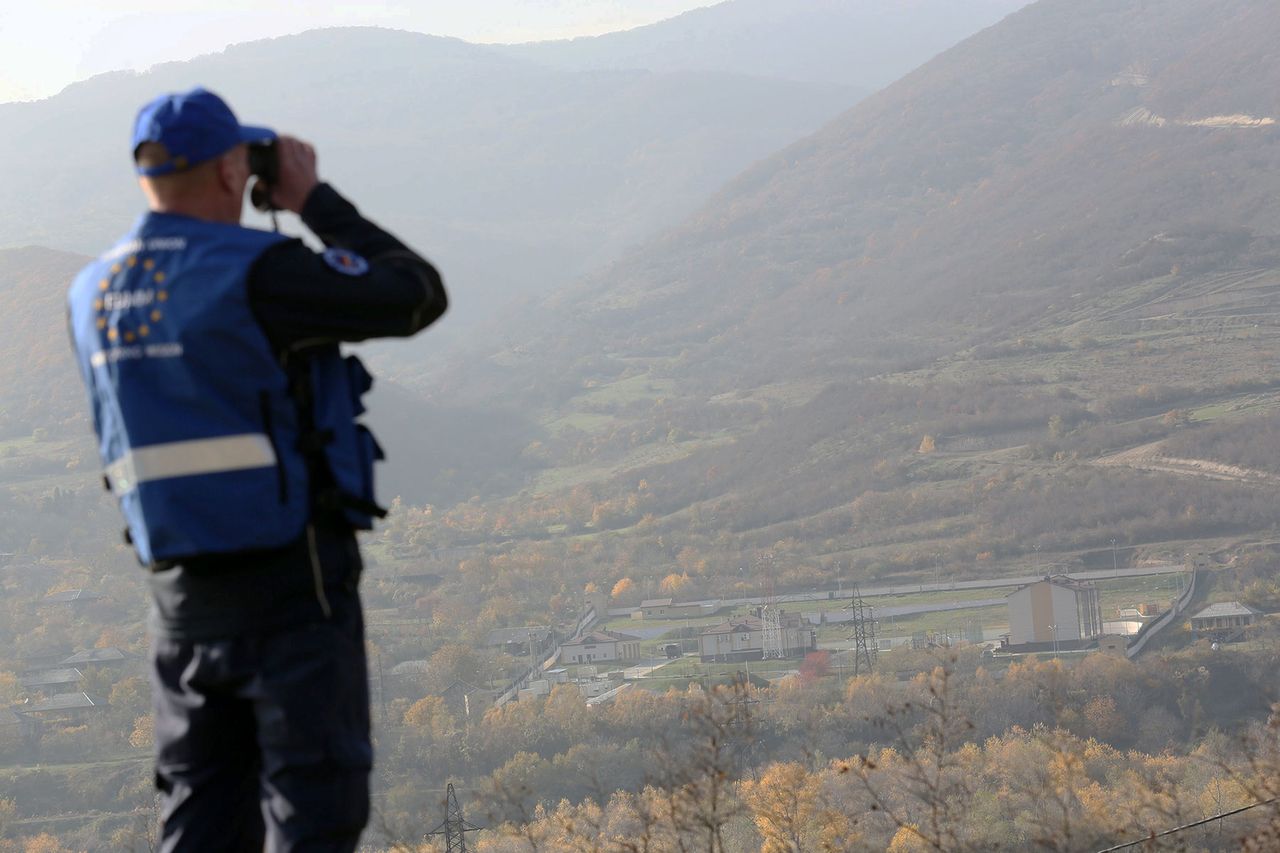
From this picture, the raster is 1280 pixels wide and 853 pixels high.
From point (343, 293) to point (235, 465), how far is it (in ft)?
1.00

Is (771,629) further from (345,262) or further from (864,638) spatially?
(345,262)

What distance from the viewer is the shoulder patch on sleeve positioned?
2.07 metres

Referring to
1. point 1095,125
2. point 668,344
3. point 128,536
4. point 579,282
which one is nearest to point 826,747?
point 128,536

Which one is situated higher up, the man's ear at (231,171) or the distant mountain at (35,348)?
the distant mountain at (35,348)

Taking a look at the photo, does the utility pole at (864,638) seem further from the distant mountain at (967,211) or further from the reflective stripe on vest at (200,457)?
the distant mountain at (967,211)

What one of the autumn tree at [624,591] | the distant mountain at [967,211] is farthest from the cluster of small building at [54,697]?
the distant mountain at [967,211]

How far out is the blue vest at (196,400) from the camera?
78.4 inches

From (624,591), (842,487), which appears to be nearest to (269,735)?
(624,591)

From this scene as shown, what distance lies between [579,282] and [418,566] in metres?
102

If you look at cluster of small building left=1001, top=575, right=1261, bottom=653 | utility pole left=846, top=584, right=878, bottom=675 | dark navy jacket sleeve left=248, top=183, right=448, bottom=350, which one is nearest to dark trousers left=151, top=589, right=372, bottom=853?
dark navy jacket sleeve left=248, top=183, right=448, bottom=350

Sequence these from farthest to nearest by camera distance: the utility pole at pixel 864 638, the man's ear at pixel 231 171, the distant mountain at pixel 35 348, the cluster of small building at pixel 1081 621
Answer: the distant mountain at pixel 35 348
the cluster of small building at pixel 1081 621
the utility pole at pixel 864 638
the man's ear at pixel 231 171

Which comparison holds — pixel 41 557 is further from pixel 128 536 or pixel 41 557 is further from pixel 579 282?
pixel 579 282

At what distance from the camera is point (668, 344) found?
150625mm

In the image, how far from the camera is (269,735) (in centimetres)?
202
